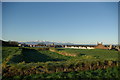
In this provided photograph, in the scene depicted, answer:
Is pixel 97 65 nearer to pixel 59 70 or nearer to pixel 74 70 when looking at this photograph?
pixel 74 70

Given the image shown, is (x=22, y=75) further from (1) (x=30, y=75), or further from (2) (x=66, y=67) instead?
(2) (x=66, y=67)

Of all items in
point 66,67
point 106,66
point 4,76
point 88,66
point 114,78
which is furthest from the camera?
point 106,66

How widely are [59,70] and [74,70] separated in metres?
1.78

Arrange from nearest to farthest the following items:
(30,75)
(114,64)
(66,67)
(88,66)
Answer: (30,75), (66,67), (88,66), (114,64)

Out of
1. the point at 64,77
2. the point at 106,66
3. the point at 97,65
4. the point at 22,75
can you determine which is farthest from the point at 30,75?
the point at 106,66

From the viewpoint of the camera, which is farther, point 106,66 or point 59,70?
point 106,66

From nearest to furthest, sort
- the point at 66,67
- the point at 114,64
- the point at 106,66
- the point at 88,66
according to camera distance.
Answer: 1. the point at 66,67
2. the point at 88,66
3. the point at 106,66
4. the point at 114,64

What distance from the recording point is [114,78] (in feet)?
44.8

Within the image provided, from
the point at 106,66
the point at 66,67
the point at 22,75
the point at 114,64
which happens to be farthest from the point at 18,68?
the point at 114,64

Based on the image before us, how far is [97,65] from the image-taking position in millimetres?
17516

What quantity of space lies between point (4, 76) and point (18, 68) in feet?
4.80

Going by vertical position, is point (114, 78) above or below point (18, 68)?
below

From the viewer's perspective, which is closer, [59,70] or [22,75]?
[22,75]

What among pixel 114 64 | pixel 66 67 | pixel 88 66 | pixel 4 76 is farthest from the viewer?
pixel 114 64
